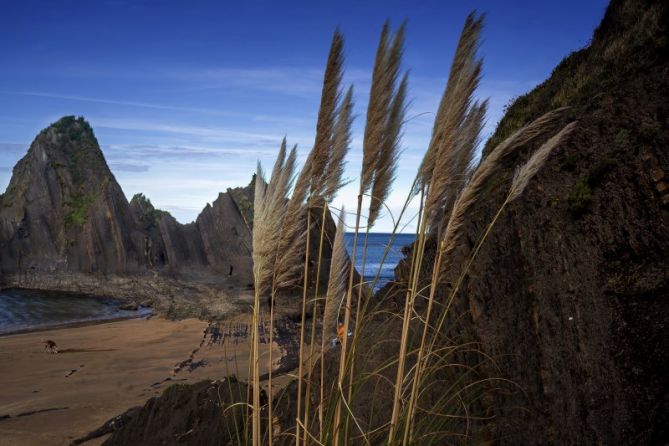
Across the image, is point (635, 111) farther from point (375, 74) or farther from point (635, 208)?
point (375, 74)

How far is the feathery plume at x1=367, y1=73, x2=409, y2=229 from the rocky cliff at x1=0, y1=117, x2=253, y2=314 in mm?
24356

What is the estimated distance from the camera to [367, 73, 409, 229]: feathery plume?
2203 millimetres

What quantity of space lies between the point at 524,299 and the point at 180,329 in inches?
574

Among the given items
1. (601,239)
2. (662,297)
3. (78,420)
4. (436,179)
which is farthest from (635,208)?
(78,420)

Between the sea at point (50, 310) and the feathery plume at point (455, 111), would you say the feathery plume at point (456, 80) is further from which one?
the sea at point (50, 310)

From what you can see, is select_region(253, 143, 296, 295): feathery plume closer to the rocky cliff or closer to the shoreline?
the shoreline

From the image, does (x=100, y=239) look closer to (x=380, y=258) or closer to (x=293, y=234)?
(x=293, y=234)

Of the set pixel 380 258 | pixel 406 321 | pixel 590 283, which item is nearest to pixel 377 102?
pixel 406 321

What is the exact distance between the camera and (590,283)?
10.7 ft

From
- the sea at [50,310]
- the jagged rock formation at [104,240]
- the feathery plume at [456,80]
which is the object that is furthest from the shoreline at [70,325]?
the feathery plume at [456,80]

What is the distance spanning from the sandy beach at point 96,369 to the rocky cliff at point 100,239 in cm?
945

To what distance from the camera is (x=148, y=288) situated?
26250 mm

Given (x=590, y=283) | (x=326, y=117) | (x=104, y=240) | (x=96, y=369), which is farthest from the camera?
(x=104, y=240)

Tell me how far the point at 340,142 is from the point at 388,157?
197 millimetres
